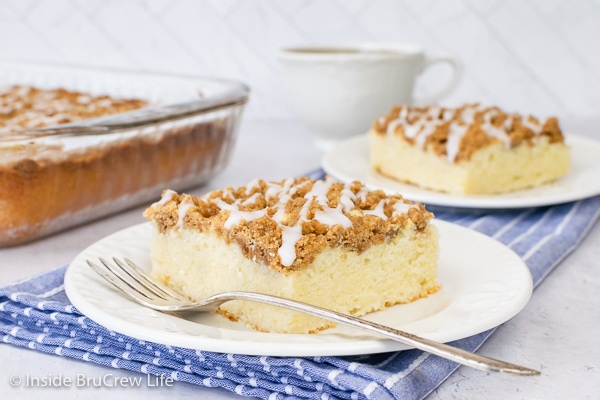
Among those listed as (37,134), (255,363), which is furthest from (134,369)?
(37,134)

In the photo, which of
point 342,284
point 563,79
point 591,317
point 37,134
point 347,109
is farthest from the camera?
point 563,79

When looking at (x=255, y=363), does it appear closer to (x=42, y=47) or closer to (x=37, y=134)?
(x=37, y=134)

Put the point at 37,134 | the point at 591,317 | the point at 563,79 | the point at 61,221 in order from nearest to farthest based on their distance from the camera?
1. the point at 591,317
2. the point at 37,134
3. the point at 61,221
4. the point at 563,79

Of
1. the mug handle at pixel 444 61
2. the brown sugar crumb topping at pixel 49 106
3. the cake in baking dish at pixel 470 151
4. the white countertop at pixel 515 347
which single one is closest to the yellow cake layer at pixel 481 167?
the cake in baking dish at pixel 470 151

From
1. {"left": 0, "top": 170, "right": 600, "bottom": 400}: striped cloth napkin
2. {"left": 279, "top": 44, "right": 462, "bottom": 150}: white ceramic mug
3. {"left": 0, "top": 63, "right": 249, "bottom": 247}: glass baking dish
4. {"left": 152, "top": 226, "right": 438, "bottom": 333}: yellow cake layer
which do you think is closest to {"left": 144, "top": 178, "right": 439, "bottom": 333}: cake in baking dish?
{"left": 152, "top": 226, "right": 438, "bottom": 333}: yellow cake layer

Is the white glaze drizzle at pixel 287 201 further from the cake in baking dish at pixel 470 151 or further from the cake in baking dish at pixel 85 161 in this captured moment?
the cake in baking dish at pixel 470 151

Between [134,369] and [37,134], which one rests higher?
[37,134]
